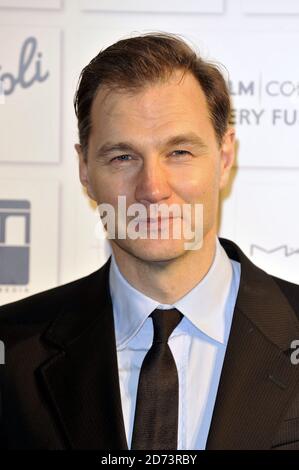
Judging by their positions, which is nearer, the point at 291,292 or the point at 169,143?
the point at 169,143

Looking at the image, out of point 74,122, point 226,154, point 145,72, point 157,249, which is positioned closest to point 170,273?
point 157,249

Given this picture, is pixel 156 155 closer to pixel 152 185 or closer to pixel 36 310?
pixel 152 185

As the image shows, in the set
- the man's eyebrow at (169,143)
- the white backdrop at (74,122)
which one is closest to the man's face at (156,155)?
the man's eyebrow at (169,143)

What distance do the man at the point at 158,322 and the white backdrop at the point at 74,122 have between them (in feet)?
0.89

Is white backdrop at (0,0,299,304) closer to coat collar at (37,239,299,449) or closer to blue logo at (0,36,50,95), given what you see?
blue logo at (0,36,50,95)

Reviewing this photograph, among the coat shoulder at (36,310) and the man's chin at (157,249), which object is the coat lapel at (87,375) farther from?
the man's chin at (157,249)

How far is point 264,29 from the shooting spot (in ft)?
6.35

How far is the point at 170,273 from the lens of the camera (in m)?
1.61

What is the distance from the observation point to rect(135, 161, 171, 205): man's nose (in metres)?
1.51

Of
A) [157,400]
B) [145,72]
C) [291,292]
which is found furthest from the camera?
[291,292]

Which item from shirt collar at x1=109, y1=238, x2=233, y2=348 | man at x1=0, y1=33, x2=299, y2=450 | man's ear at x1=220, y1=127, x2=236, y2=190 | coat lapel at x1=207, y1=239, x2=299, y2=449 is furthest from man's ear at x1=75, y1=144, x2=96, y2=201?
coat lapel at x1=207, y1=239, x2=299, y2=449

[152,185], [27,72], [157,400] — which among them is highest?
[27,72]

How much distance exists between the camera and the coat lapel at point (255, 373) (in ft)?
4.75

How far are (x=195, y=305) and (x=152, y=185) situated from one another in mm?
294
